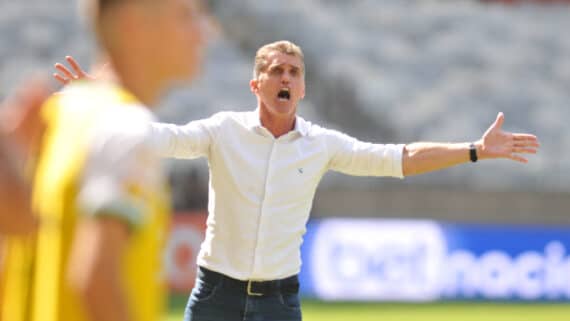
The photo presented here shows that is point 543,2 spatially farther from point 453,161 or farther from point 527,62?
point 453,161

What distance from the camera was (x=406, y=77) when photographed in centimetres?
2133

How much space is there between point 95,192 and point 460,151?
3943 mm

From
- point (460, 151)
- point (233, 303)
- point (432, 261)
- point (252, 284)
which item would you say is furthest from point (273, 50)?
point (432, 261)

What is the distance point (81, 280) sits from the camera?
94.5 inches

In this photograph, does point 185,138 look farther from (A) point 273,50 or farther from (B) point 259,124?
(A) point 273,50

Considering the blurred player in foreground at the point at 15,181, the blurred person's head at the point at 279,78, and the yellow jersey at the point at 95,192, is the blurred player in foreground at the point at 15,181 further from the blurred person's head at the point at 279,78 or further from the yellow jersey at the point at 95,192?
the blurred person's head at the point at 279,78

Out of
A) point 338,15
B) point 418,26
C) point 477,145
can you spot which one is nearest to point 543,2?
point 418,26

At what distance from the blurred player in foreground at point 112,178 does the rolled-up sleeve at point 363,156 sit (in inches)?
139

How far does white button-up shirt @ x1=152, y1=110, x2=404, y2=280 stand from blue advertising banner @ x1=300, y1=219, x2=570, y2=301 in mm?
9642

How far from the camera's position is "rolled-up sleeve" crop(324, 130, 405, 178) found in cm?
618

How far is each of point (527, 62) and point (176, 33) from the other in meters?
20.1

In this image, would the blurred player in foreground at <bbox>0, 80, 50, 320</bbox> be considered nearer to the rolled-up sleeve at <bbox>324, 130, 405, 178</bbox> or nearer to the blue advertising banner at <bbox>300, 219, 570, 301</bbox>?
the rolled-up sleeve at <bbox>324, 130, 405, 178</bbox>

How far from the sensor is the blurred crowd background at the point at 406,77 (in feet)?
59.1

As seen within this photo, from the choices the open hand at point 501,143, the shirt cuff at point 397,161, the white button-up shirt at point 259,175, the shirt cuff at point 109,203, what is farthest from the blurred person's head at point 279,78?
the shirt cuff at point 109,203
